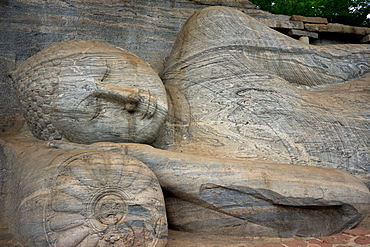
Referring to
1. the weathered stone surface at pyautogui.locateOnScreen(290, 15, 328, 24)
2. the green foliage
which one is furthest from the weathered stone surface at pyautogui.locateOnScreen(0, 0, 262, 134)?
the green foliage

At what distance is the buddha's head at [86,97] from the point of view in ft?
8.28

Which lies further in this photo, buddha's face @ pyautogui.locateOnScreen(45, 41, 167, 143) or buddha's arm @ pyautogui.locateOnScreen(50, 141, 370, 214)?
buddha's face @ pyautogui.locateOnScreen(45, 41, 167, 143)

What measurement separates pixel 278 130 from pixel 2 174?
6.41 ft

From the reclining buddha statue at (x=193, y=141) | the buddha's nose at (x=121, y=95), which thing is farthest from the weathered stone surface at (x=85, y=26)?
the buddha's nose at (x=121, y=95)

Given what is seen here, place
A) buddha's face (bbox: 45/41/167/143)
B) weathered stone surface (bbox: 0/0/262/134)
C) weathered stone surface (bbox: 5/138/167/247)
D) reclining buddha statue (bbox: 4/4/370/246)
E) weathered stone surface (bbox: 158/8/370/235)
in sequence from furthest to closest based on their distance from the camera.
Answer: weathered stone surface (bbox: 0/0/262/134) → weathered stone surface (bbox: 158/8/370/235) → buddha's face (bbox: 45/41/167/143) → reclining buddha statue (bbox: 4/4/370/246) → weathered stone surface (bbox: 5/138/167/247)

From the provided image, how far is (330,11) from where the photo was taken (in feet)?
22.5

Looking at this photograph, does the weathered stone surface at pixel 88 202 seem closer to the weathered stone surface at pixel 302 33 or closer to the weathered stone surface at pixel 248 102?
the weathered stone surface at pixel 248 102

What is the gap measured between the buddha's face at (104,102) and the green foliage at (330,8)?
4895 millimetres

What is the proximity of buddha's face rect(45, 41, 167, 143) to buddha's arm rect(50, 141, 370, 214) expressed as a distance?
0.19 metres

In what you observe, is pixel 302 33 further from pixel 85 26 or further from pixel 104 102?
pixel 104 102

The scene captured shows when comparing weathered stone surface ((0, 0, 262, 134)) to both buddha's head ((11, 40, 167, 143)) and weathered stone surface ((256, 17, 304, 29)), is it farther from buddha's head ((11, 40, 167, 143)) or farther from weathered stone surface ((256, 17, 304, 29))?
buddha's head ((11, 40, 167, 143))

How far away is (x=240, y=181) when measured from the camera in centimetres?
226

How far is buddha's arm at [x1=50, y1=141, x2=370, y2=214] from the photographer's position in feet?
7.36

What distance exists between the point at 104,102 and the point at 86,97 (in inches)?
4.7
